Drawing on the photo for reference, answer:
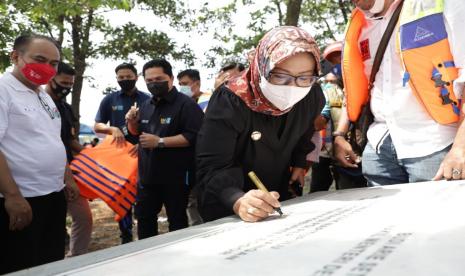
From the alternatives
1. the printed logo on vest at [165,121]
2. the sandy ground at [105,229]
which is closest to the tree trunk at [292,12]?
the sandy ground at [105,229]

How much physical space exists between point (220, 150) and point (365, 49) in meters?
0.89

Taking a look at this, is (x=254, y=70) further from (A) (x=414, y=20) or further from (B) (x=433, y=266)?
(B) (x=433, y=266)

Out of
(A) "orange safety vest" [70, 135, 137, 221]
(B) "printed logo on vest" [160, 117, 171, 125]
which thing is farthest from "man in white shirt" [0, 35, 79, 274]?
(B) "printed logo on vest" [160, 117, 171, 125]

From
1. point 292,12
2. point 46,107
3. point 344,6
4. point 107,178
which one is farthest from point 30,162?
point 344,6

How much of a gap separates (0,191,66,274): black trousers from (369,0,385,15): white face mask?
6.42 feet

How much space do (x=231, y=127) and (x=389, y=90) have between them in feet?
2.42

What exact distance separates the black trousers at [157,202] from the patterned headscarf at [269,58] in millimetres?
1769

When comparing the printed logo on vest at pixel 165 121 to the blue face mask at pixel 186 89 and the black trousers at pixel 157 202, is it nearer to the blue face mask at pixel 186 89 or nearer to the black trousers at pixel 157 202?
the black trousers at pixel 157 202

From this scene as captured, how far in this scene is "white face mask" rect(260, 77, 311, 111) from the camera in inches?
67.7

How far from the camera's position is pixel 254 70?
1.80m

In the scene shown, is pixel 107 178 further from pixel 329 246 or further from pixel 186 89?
pixel 329 246

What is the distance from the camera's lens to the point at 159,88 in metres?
3.47

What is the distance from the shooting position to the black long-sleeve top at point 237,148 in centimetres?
169

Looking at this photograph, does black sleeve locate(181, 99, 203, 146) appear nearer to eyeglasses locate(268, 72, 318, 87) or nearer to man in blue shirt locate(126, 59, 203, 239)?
man in blue shirt locate(126, 59, 203, 239)
